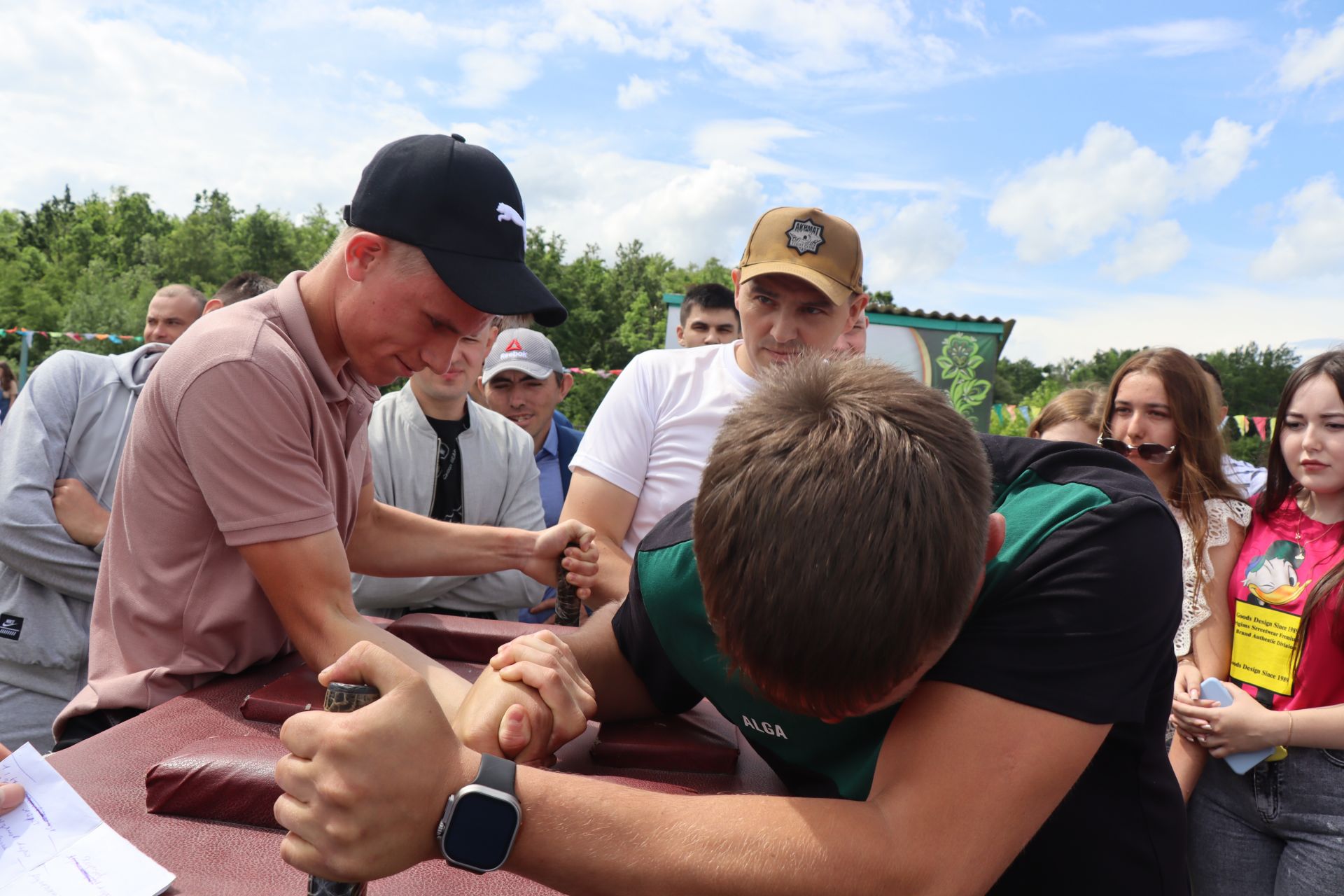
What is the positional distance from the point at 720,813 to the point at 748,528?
0.38 metres

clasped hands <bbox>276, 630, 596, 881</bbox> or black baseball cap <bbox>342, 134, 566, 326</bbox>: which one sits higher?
black baseball cap <bbox>342, 134, 566, 326</bbox>

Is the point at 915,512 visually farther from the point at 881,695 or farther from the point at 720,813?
the point at 720,813

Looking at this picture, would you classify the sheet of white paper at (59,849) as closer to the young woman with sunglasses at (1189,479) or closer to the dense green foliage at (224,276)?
the young woman with sunglasses at (1189,479)

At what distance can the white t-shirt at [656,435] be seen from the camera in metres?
2.85

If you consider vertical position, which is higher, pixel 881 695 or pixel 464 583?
pixel 881 695

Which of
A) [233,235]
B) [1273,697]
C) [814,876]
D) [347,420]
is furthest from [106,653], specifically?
[233,235]

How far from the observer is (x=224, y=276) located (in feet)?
184

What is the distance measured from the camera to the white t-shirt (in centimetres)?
285

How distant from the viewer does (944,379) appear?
13969 millimetres

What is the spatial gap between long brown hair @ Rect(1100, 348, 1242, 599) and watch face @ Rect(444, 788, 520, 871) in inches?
121

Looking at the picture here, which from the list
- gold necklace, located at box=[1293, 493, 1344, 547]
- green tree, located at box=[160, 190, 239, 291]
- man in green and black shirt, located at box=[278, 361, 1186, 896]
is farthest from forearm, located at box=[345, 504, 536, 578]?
green tree, located at box=[160, 190, 239, 291]

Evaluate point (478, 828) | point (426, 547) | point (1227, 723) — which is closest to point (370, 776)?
point (478, 828)

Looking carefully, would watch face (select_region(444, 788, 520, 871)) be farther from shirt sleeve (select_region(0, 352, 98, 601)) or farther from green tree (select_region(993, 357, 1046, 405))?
green tree (select_region(993, 357, 1046, 405))

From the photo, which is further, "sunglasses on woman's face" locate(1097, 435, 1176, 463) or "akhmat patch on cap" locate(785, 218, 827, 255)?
"sunglasses on woman's face" locate(1097, 435, 1176, 463)
